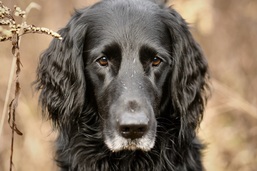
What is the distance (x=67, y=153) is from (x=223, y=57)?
4.06 meters

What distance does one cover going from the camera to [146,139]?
395 centimetres

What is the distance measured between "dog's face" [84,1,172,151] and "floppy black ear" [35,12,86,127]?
0.25 feet

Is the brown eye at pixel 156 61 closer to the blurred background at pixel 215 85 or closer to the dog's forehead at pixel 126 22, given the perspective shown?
the dog's forehead at pixel 126 22

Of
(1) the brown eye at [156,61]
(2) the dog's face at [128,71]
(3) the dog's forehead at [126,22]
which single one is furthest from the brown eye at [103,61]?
(1) the brown eye at [156,61]

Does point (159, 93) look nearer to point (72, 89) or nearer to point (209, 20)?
point (72, 89)

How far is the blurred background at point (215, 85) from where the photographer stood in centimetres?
656

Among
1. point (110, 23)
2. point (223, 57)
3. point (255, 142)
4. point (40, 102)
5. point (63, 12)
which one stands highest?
point (110, 23)

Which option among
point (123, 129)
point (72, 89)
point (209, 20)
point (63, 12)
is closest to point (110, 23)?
point (72, 89)

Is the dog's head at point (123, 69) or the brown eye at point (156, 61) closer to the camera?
the dog's head at point (123, 69)

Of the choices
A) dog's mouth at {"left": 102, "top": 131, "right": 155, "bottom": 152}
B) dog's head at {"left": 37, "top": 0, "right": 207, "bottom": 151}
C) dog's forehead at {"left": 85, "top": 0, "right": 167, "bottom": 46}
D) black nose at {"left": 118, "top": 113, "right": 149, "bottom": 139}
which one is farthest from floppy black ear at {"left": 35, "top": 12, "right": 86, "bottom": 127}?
black nose at {"left": 118, "top": 113, "right": 149, "bottom": 139}

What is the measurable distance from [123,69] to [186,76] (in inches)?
23.3

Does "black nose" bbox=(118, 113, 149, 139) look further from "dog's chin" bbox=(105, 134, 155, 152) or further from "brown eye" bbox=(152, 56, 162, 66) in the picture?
"brown eye" bbox=(152, 56, 162, 66)

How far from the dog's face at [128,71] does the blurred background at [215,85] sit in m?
1.49

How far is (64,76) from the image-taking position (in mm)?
4414
